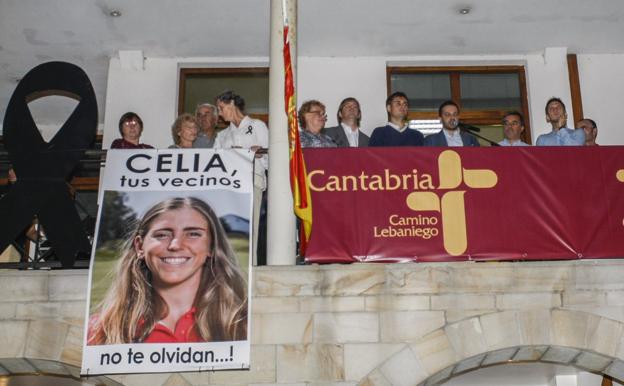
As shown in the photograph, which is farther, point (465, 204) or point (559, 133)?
point (559, 133)

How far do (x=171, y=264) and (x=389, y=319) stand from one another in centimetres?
185

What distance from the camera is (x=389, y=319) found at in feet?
22.6

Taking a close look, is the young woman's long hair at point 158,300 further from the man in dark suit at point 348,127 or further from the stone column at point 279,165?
the man in dark suit at point 348,127

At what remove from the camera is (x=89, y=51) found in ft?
36.6

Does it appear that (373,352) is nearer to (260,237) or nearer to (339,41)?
(260,237)

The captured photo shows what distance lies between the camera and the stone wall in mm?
6762

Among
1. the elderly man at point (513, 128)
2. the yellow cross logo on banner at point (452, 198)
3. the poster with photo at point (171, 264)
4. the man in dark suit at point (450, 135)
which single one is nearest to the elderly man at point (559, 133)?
the elderly man at point (513, 128)

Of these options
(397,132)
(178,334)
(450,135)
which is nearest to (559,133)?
(450,135)

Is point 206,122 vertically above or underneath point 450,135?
above

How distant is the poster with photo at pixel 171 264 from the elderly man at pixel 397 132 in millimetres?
1436

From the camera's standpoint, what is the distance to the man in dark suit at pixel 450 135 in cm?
816

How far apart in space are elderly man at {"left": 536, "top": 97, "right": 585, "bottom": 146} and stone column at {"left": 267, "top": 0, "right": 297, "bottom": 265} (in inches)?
105

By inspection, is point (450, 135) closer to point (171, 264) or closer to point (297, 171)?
point (297, 171)

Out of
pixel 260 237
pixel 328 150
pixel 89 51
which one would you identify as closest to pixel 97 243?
pixel 260 237
